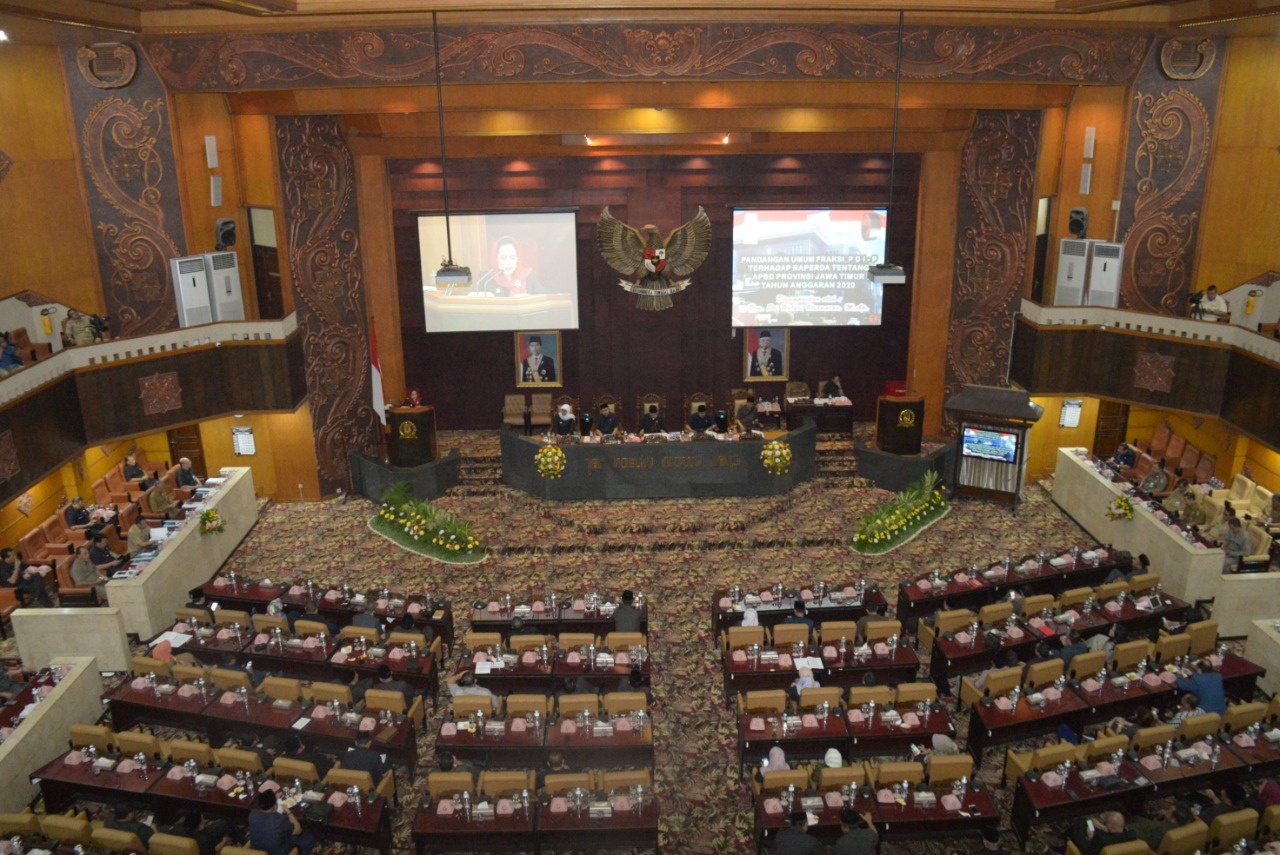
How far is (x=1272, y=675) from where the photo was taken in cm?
1244

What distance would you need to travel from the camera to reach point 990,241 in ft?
63.2

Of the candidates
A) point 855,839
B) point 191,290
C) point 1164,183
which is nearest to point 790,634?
point 855,839

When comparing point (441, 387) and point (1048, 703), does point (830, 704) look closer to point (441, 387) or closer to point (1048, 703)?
point (1048, 703)

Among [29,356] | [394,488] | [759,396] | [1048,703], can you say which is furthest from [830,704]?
[29,356]

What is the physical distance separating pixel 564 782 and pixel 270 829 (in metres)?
2.70

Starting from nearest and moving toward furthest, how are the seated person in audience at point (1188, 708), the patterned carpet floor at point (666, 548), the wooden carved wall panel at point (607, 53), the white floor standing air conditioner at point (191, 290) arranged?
the seated person in audience at point (1188, 708) < the patterned carpet floor at point (666, 548) < the wooden carved wall panel at point (607, 53) < the white floor standing air conditioner at point (191, 290)

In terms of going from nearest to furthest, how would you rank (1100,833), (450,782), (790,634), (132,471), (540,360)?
(1100,833), (450,782), (790,634), (132,471), (540,360)

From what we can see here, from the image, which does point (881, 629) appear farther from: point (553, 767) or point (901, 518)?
point (901, 518)

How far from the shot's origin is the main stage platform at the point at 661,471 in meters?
18.5

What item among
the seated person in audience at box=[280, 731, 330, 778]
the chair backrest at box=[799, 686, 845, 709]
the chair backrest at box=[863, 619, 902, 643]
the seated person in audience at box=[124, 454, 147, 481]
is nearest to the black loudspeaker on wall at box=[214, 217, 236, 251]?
the seated person in audience at box=[124, 454, 147, 481]

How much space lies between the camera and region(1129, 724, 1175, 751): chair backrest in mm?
10273

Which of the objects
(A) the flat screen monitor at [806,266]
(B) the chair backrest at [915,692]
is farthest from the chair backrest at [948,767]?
(A) the flat screen monitor at [806,266]

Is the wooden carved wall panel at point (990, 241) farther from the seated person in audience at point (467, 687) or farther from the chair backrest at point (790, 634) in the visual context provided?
the seated person in audience at point (467, 687)

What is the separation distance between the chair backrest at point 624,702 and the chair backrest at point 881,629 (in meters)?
3.09
